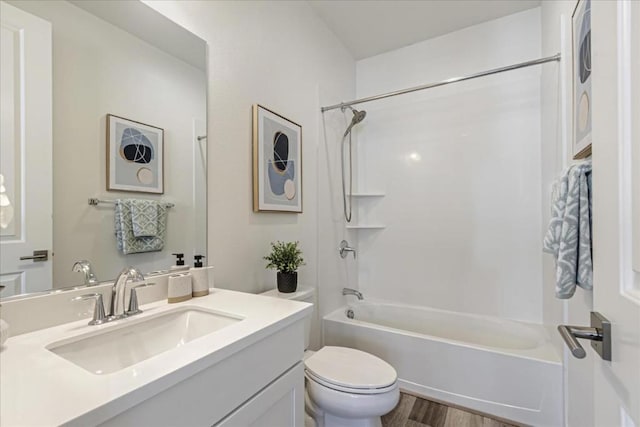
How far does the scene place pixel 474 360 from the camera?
1741 millimetres

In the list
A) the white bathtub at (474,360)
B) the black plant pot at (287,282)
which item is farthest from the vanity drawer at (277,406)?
the white bathtub at (474,360)

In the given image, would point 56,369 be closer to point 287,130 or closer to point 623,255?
point 623,255

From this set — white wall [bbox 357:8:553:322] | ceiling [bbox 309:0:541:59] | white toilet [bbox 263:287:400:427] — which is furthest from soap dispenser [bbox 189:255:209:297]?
ceiling [bbox 309:0:541:59]

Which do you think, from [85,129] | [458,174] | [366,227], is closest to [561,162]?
[458,174]

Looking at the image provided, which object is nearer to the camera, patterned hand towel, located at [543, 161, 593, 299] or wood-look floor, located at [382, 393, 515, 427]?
patterned hand towel, located at [543, 161, 593, 299]

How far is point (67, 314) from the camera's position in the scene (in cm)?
89

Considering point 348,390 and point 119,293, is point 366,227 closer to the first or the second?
point 348,390

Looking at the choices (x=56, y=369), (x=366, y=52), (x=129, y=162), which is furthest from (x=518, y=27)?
(x=56, y=369)

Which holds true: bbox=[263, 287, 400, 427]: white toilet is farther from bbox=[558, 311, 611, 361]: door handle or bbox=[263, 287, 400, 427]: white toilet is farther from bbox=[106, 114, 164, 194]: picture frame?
bbox=[106, 114, 164, 194]: picture frame

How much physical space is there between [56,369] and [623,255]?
108cm

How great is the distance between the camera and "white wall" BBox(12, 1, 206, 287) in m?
0.89

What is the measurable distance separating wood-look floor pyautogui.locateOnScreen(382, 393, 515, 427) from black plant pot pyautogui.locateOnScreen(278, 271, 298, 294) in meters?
0.93

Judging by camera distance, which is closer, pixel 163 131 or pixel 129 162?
pixel 129 162

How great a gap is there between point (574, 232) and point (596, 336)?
58 cm
